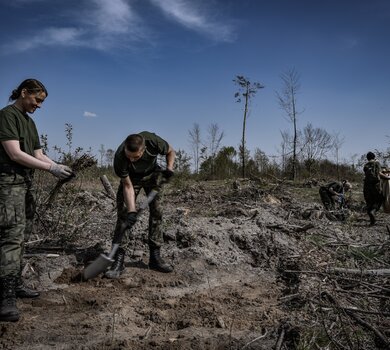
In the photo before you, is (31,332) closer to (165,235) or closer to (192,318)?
(192,318)

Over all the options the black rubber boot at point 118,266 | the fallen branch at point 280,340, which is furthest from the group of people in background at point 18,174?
the fallen branch at point 280,340

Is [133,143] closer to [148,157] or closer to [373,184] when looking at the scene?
[148,157]

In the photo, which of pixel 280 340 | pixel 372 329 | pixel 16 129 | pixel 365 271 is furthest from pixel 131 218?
pixel 365 271

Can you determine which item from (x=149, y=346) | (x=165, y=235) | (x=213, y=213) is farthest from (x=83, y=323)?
(x=213, y=213)

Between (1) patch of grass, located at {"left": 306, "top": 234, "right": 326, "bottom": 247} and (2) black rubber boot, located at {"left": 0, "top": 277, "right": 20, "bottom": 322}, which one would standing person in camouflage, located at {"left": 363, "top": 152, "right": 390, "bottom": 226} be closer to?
(1) patch of grass, located at {"left": 306, "top": 234, "right": 326, "bottom": 247}

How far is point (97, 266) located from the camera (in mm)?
3486

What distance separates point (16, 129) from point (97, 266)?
1.33m

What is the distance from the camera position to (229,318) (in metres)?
3.20

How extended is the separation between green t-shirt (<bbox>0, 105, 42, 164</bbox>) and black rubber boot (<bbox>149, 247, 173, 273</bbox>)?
5.39 feet

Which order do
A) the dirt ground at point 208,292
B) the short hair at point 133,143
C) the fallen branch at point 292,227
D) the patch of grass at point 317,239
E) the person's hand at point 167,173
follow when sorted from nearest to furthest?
the dirt ground at point 208,292, the short hair at point 133,143, the person's hand at point 167,173, the patch of grass at point 317,239, the fallen branch at point 292,227

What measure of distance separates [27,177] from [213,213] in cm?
505

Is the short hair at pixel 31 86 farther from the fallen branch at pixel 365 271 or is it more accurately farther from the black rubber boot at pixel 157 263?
the fallen branch at pixel 365 271

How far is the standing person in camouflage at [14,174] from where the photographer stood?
295cm

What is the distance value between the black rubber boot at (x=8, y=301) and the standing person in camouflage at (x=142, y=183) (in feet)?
3.38
